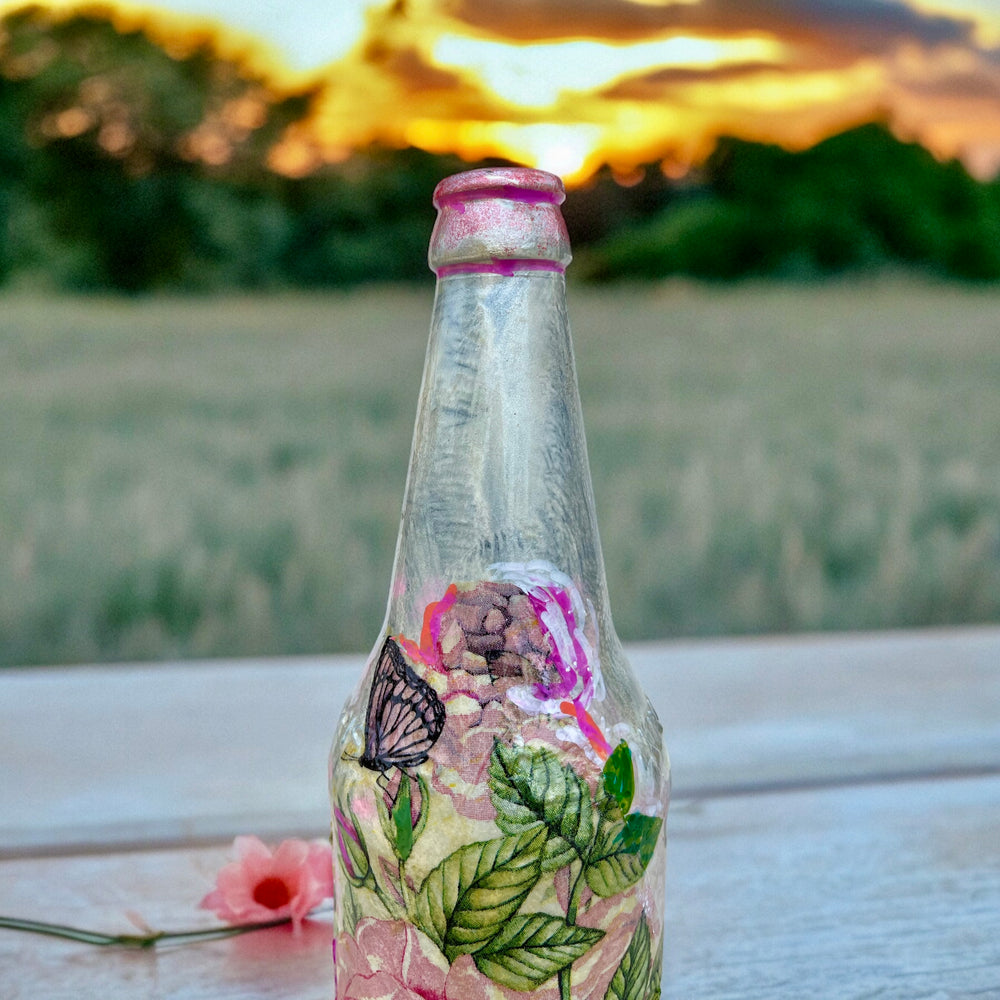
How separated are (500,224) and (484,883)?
0.19 metres

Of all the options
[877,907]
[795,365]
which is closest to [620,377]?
[795,365]

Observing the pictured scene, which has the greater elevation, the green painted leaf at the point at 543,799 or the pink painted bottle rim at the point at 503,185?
the pink painted bottle rim at the point at 503,185

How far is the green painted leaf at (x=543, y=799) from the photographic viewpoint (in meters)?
0.29

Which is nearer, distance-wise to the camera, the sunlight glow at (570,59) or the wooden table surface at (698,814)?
the wooden table surface at (698,814)

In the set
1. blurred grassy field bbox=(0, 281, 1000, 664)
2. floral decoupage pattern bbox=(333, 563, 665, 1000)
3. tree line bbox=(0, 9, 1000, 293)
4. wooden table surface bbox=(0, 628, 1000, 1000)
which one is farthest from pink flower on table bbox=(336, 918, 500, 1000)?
tree line bbox=(0, 9, 1000, 293)

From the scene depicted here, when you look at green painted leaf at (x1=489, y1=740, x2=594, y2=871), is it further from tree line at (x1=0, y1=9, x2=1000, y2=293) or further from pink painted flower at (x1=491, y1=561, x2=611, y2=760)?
tree line at (x1=0, y1=9, x2=1000, y2=293)

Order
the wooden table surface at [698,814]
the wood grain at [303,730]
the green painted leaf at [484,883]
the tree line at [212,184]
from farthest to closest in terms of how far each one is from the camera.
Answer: the tree line at [212,184] < the wood grain at [303,730] < the wooden table surface at [698,814] < the green painted leaf at [484,883]

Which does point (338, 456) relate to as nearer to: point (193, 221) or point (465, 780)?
point (193, 221)

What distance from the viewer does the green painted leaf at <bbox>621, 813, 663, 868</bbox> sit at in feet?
1.00

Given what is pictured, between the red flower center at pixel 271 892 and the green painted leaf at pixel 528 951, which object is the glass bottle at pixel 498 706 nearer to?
the green painted leaf at pixel 528 951

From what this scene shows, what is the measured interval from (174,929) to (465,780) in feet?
0.77

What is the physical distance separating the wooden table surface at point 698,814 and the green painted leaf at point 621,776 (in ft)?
0.45

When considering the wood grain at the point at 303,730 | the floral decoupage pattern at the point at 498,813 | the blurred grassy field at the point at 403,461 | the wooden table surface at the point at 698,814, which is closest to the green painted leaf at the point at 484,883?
the floral decoupage pattern at the point at 498,813

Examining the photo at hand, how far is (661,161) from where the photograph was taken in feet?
3.98
